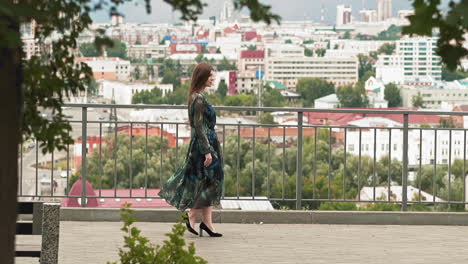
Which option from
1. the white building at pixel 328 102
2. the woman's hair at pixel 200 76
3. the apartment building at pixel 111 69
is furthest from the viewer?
the apartment building at pixel 111 69

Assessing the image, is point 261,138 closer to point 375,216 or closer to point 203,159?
point 375,216

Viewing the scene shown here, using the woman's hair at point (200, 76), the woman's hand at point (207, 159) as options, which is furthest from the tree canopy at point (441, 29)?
the woman's hand at point (207, 159)

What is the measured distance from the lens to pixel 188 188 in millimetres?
10234

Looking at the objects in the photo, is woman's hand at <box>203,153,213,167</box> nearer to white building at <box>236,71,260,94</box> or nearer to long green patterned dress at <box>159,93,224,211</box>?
long green patterned dress at <box>159,93,224,211</box>

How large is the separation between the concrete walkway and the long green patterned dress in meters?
0.33

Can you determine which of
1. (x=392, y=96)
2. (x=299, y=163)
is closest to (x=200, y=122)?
(x=299, y=163)

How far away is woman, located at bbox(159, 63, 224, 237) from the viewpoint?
996cm

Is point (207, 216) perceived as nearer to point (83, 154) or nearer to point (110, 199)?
point (83, 154)

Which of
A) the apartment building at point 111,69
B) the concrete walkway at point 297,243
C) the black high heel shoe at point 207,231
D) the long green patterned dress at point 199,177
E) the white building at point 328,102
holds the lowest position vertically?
the white building at point 328,102

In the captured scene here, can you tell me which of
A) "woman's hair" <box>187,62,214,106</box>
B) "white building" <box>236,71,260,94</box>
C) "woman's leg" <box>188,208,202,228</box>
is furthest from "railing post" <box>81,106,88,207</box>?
"white building" <box>236,71,260,94</box>

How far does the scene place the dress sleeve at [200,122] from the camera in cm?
991

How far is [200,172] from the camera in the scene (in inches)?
401

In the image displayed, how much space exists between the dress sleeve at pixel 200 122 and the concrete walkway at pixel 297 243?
2.64 ft

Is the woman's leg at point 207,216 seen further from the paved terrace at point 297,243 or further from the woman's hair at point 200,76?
the woman's hair at point 200,76
